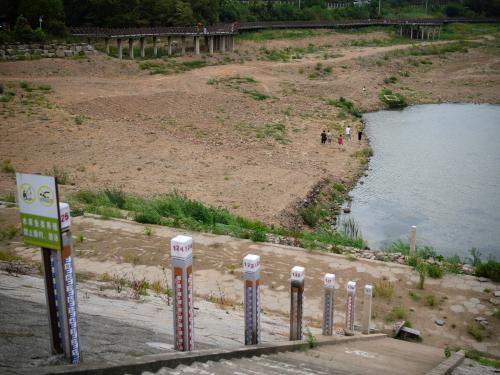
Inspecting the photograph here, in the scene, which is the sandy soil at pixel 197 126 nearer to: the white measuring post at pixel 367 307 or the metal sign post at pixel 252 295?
the white measuring post at pixel 367 307

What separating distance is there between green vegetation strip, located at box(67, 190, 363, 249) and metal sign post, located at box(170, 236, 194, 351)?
30.3 feet

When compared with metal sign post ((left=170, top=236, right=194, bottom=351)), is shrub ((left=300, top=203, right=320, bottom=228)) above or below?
below

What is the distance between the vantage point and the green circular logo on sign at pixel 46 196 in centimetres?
566

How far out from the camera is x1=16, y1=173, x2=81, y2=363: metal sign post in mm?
5730

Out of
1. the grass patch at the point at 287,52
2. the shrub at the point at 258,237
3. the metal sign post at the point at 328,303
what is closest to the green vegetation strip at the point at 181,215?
the shrub at the point at 258,237

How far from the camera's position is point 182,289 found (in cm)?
711

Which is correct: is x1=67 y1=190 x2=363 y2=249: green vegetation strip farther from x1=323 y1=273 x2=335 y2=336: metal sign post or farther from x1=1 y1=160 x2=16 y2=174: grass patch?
x1=323 y1=273 x2=335 y2=336: metal sign post

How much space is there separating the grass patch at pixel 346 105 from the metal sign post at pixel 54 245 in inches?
1591

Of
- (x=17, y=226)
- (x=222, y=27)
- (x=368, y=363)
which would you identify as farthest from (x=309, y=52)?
(x=368, y=363)

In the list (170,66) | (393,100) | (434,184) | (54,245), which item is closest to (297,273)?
(54,245)

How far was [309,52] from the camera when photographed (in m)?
69.4

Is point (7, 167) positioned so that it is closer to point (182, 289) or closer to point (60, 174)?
point (60, 174)

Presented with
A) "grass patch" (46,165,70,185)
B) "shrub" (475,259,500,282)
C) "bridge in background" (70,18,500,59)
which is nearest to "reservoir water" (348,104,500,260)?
"shrub" (475,259,500,282)

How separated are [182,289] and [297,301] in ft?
7.40
